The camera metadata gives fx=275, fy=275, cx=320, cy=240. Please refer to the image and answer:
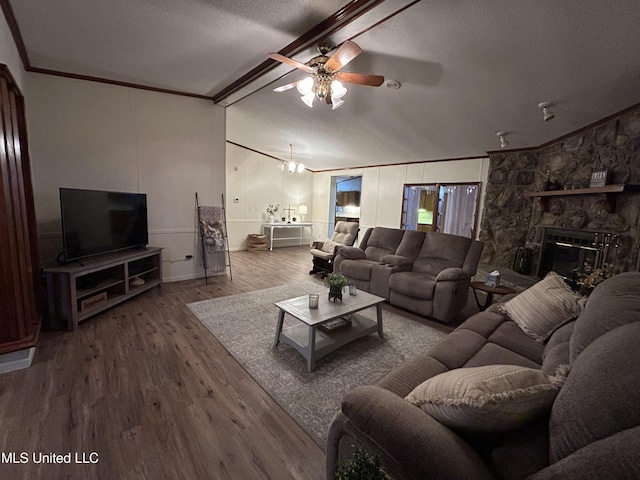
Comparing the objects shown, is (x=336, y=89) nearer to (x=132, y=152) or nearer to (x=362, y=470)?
(x=362, y=470)

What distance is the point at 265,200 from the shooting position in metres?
7.68

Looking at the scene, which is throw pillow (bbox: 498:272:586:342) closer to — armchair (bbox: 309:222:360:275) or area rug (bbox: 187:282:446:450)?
area rug (bbox: 187:282:446:450)

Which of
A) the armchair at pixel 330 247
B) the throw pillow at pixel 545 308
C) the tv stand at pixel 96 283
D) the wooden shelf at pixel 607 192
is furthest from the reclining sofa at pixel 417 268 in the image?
the tv stand at pixel 96 283

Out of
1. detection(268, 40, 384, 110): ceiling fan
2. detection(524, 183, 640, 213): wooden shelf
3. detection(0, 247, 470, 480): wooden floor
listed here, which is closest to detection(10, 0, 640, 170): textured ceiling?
detection(268, 40, 384, 110): ceiling fan

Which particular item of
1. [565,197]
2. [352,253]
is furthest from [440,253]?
[565,197]

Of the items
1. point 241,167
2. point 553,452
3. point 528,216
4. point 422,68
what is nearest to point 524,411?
point 553,452

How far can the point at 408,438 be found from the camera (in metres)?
0.86

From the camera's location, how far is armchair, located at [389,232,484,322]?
3.06 m

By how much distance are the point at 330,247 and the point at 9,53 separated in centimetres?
424

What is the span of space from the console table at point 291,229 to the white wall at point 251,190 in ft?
0.62

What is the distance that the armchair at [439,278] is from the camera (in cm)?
306

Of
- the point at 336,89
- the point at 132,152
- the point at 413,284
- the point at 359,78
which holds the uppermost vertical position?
the point at 359,78

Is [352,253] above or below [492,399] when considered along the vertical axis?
below

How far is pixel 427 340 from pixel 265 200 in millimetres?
5962
